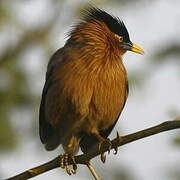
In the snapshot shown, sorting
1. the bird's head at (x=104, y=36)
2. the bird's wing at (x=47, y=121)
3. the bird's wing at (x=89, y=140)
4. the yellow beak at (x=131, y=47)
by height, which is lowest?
the bird's wing at (x=89, y=140)

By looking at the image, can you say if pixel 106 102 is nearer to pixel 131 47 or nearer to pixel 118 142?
pixel 131 47

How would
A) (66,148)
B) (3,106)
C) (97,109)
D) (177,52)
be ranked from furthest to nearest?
1. (3,106)
2. (177,52)
3. (66,148)
4. (97,109)

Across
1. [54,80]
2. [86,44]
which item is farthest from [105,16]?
[54,80]

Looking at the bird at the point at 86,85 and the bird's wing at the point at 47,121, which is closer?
the bird at the point at 86,85

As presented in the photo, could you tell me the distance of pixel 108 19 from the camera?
8031 millimetres

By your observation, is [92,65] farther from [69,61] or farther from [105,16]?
[105,16]

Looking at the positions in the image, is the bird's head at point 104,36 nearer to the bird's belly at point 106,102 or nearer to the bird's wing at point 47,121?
the bird's wing at point 47,121

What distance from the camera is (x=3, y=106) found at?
9.34m

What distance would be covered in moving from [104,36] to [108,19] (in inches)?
8.4

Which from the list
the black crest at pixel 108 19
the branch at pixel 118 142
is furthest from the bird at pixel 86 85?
the branch at pixel 118 142

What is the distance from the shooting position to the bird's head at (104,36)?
7.82 meters

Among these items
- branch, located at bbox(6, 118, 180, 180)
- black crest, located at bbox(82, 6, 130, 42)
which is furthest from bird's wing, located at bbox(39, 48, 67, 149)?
branch, located at bbox(6, 118, 180, 180)

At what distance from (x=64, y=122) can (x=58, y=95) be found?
0.93ft

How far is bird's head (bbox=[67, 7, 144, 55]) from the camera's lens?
7824 millimetres
